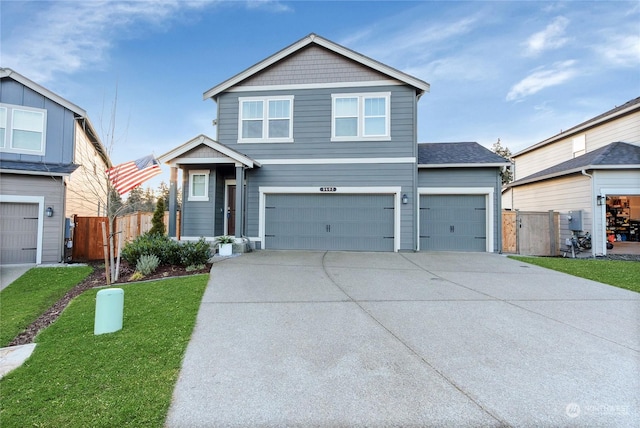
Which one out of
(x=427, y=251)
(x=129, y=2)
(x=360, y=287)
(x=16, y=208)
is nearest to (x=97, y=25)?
(x=129, y=2)

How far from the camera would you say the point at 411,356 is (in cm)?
331

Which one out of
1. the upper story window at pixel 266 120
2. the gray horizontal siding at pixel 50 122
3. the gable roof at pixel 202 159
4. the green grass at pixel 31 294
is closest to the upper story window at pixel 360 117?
the upper story window at pixel 266 120

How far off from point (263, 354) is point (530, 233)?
1184cm

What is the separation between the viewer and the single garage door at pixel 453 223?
1126cm

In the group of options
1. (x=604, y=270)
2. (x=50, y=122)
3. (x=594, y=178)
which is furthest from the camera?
(x=594, y=178)

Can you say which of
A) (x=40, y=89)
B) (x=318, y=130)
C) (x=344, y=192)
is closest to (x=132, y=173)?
(x=40, y=89)

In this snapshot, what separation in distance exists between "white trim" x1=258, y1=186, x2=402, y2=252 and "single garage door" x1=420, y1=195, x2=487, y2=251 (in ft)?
3.84

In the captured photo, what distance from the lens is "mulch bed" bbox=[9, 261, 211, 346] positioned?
15.4 ft

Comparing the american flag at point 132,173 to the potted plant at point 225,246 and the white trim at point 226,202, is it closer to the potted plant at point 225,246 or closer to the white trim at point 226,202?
the potted plant at point 225,246

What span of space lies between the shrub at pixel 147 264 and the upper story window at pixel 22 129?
6.77 m

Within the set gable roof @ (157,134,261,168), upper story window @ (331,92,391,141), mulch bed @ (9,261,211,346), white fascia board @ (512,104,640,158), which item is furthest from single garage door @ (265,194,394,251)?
white fascia board @ (512,104,640,158)

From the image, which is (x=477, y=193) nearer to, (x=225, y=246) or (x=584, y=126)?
(x=584, y=126)

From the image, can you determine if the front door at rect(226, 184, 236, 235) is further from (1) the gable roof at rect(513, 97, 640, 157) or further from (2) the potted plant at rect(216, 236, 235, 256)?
(1) the gable roof at rect(513, 97, 640, 157)

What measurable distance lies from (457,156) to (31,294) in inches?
530
